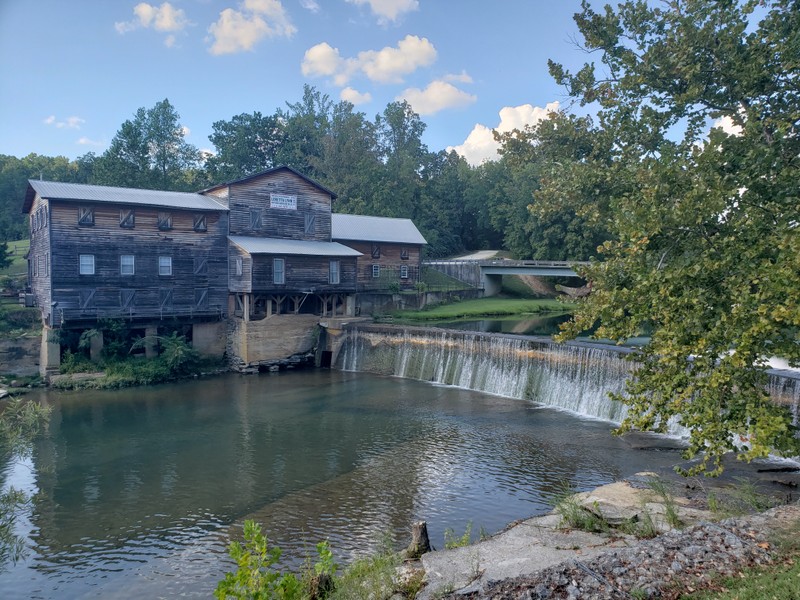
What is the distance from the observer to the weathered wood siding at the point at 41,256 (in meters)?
29.3

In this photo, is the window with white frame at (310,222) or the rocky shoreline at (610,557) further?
the window with white frame at (310,222)

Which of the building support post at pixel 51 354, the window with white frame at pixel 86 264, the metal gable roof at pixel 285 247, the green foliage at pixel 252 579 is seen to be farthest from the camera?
the metal gable roof at pixel 285 247

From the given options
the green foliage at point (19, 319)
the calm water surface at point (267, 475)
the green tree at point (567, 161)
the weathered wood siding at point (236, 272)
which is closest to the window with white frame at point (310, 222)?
the weathered wood siding at point (236, 272)

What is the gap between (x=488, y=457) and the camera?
60.6 feet

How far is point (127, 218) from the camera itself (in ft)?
102

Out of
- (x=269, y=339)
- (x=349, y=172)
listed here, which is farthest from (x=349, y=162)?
(x=269, y=339)

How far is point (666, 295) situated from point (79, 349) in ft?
96.6

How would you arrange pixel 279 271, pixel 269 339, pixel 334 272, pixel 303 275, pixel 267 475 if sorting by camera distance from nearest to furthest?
pixel 267 475 → pixel 269 339 → pixel 279 271 → pixel 303 275 → pixel 334 272

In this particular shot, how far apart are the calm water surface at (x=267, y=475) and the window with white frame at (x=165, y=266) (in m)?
7.70

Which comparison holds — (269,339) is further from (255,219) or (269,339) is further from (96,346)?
(96,346)

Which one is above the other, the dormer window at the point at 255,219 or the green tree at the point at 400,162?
the green tree at the point at 400,162

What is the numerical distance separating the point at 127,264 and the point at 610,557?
29269 millimetres

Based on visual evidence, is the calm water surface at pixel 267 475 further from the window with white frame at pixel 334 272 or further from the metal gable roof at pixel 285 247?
the window with white frame at pixel 334 272

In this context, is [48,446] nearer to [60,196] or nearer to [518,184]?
[60,196]
